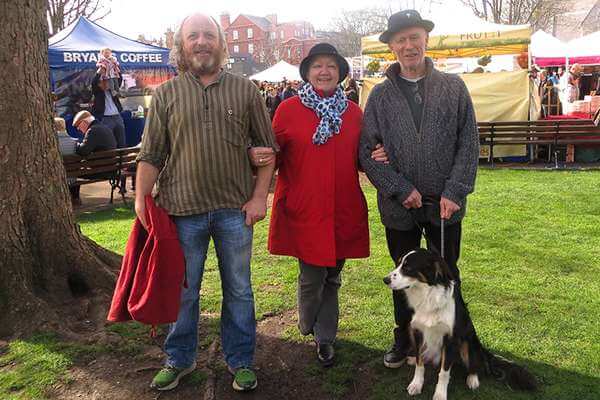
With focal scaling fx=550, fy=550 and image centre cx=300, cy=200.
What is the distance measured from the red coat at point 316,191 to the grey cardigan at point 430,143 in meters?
0.18

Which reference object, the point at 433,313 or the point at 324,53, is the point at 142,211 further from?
the point at 433,313

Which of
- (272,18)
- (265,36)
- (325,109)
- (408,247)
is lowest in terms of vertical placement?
(408,247)

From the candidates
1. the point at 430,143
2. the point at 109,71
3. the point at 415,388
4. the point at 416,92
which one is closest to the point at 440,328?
the point at 415,388

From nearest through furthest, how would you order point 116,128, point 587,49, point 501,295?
point 501,295, point 116,128, point 587,49

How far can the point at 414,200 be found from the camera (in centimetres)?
297

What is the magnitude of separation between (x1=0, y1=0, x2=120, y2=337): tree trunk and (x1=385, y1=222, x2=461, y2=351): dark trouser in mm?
2334

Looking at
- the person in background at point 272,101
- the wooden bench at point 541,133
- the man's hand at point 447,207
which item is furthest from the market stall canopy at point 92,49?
the man's hand at point 447,207

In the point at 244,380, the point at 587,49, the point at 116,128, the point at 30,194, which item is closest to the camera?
the point at 244,380

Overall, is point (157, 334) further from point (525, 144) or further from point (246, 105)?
point (525, 144)

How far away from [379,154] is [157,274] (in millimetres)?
1357

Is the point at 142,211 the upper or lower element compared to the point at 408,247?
upper

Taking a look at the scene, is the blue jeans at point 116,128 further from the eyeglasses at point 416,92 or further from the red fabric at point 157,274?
the eyeglasses at point 416,92

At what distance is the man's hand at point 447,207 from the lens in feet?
9.59

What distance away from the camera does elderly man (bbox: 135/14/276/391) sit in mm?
2820
